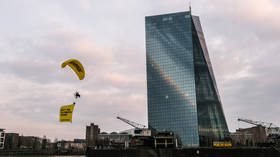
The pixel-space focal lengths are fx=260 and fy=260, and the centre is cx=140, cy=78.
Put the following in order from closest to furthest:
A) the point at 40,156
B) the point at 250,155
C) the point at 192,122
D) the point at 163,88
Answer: the point at 250,155, the point at 40,156, the point at 192,122, the point at 163,88

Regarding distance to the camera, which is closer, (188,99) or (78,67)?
(78,67)

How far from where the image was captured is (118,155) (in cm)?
7475

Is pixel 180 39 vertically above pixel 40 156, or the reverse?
pixel 180 39

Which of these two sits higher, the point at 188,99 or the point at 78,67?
the point at 188,99

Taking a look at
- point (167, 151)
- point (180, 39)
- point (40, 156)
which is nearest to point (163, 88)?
point (180, 39)

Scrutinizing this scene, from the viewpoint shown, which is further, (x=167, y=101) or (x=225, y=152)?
(x=167, y=101)

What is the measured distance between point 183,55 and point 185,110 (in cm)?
4094

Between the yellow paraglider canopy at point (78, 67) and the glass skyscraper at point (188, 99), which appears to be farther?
the glass skyscraper at point (188, 99)

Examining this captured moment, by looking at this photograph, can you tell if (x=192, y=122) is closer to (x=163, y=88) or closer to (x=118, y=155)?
(x=163, y=88)

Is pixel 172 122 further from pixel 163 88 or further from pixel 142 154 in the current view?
pixel 142 154

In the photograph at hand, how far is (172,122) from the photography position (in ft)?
622

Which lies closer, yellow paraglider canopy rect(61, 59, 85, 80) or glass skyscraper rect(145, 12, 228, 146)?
yellow paraglider canopy rect(61, 59, 85, 80)

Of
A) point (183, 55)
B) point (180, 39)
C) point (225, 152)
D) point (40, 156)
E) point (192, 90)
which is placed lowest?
point (40, 156)

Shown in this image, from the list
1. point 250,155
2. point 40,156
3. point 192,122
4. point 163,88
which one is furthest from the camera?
point 163,88
